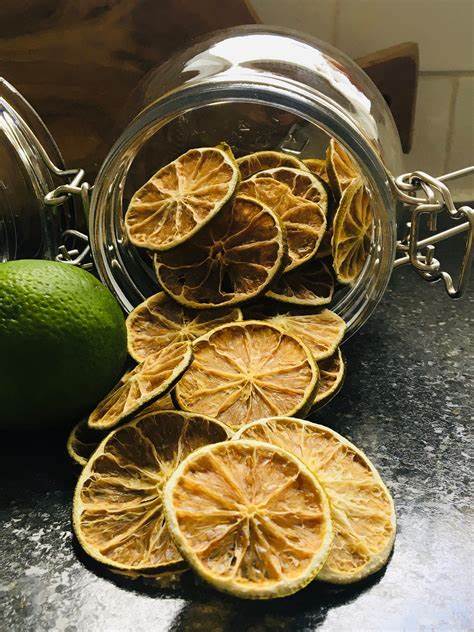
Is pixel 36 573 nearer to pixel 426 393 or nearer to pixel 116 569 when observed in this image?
pixel 116 569

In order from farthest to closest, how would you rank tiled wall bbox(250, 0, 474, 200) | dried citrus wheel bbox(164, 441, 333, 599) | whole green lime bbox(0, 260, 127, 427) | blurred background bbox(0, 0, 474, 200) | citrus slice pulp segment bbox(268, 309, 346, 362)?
1. tiled wall bbox(250, 0, 474, 200)
2. blurred background bbox(0, 0, 474, 200)
3. citrus slice pulp segment bbox(268, 309, 346, 362)
4. whole green lime bbox(0, 260, 127, 427)
5. dried citrus wheel bbox(164, 441, 333, 599)

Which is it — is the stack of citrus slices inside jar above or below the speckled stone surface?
above

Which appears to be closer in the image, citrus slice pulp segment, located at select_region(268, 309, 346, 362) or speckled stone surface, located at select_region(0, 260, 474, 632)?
speckled stone surface, located at select_region(0, 260, 474, 632)

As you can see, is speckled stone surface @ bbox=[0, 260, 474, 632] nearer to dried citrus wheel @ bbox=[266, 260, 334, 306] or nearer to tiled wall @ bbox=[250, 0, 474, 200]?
dried citrus wheel @ bbox=[266, 260, 334, 306]

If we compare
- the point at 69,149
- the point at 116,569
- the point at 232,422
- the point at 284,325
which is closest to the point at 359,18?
the point at 69,149

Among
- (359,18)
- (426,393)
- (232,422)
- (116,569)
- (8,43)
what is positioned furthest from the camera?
(359,18)

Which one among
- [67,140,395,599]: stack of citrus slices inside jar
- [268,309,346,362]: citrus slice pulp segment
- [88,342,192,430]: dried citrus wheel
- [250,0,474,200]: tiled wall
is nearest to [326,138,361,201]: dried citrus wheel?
[67,140,395,599]: stack of citrus slices inside jar

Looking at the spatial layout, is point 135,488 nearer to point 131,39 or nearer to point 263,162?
point 263,162
